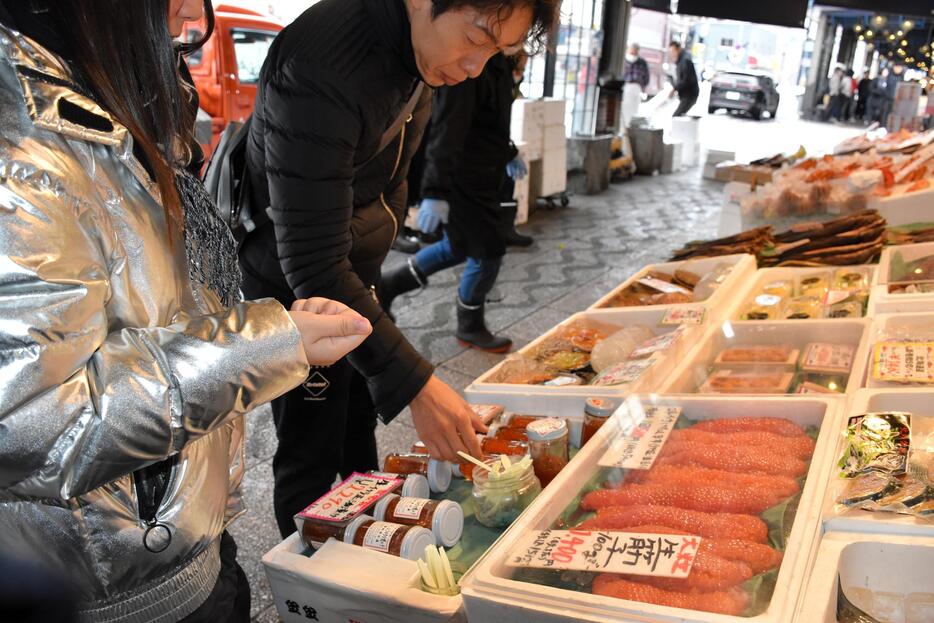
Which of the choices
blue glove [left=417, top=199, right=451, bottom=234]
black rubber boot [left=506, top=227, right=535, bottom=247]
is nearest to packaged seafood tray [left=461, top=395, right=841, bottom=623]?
blue glove [left=417, top=199, right=451, bottom=234]

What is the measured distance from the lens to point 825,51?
21484mm

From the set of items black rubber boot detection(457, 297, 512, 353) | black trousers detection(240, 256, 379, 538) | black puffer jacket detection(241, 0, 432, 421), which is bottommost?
black rubber boot detection(457, 297, 512, 353)

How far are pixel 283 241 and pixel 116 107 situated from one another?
54cm

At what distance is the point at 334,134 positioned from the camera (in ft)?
4.51

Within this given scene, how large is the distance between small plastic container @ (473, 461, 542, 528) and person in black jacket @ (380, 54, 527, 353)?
238 cm

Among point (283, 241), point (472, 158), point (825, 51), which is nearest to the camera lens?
point (283, 241)

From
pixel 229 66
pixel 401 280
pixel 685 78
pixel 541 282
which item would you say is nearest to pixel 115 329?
pixel 401 280

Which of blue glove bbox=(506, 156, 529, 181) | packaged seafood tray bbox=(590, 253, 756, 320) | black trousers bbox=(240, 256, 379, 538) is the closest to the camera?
black trousers bbox=(240, 256, 379, 538)

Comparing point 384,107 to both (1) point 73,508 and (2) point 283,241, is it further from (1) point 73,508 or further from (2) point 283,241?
(1) point 73,508

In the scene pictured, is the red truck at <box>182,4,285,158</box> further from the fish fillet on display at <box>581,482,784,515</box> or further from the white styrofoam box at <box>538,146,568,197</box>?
the fish fillet on display at <box>581,482,784,515</box>

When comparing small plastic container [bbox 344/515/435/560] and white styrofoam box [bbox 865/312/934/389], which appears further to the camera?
white styrofoam box [bbox 865/312/934/389]

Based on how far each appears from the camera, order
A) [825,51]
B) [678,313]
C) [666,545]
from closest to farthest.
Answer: [666,545] → [678,313] → [825,51]

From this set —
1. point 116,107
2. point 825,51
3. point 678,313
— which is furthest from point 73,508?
point 825,51

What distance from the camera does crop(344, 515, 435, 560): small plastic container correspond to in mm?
1276
